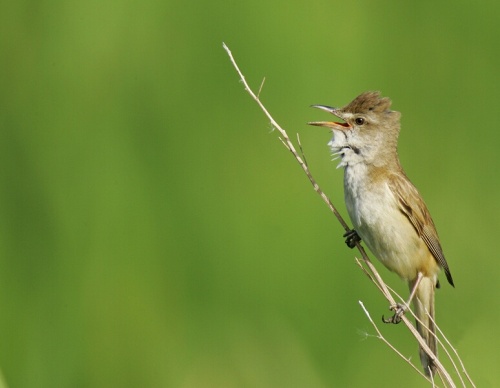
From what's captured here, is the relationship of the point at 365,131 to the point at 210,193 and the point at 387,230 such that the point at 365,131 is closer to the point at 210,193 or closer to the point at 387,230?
the point at 387,230

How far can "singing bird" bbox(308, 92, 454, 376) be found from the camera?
4.73 m

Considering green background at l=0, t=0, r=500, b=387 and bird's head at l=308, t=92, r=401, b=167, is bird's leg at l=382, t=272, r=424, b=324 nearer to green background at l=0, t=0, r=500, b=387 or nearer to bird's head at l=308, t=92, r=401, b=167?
green background at l=0, t=0, r=500, b=387

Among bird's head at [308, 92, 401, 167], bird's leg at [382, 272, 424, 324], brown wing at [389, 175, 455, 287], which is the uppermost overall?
bird's head at [308, 92, 401, 167]

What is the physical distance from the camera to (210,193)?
527cm

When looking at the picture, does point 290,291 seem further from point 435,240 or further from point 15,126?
point 15,126

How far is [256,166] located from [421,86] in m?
1.02

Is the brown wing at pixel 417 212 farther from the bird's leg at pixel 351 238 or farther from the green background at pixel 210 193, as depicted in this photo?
the green background at pixel 210 193

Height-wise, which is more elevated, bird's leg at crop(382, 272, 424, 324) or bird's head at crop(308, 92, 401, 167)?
bird's head at crop(308, 92, 401, 167)

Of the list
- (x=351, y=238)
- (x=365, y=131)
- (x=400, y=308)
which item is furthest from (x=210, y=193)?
(x=400, y=308)

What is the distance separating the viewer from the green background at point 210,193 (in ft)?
16.8

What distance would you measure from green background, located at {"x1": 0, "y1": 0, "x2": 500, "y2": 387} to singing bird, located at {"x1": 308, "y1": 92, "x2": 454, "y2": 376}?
36 cm

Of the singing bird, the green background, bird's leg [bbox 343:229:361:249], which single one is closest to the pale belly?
the singing bird

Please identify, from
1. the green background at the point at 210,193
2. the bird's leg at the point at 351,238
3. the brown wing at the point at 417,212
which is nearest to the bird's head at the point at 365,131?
the brown wing at the point at 417,212

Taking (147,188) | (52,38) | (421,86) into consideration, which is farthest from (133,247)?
(421,86)
